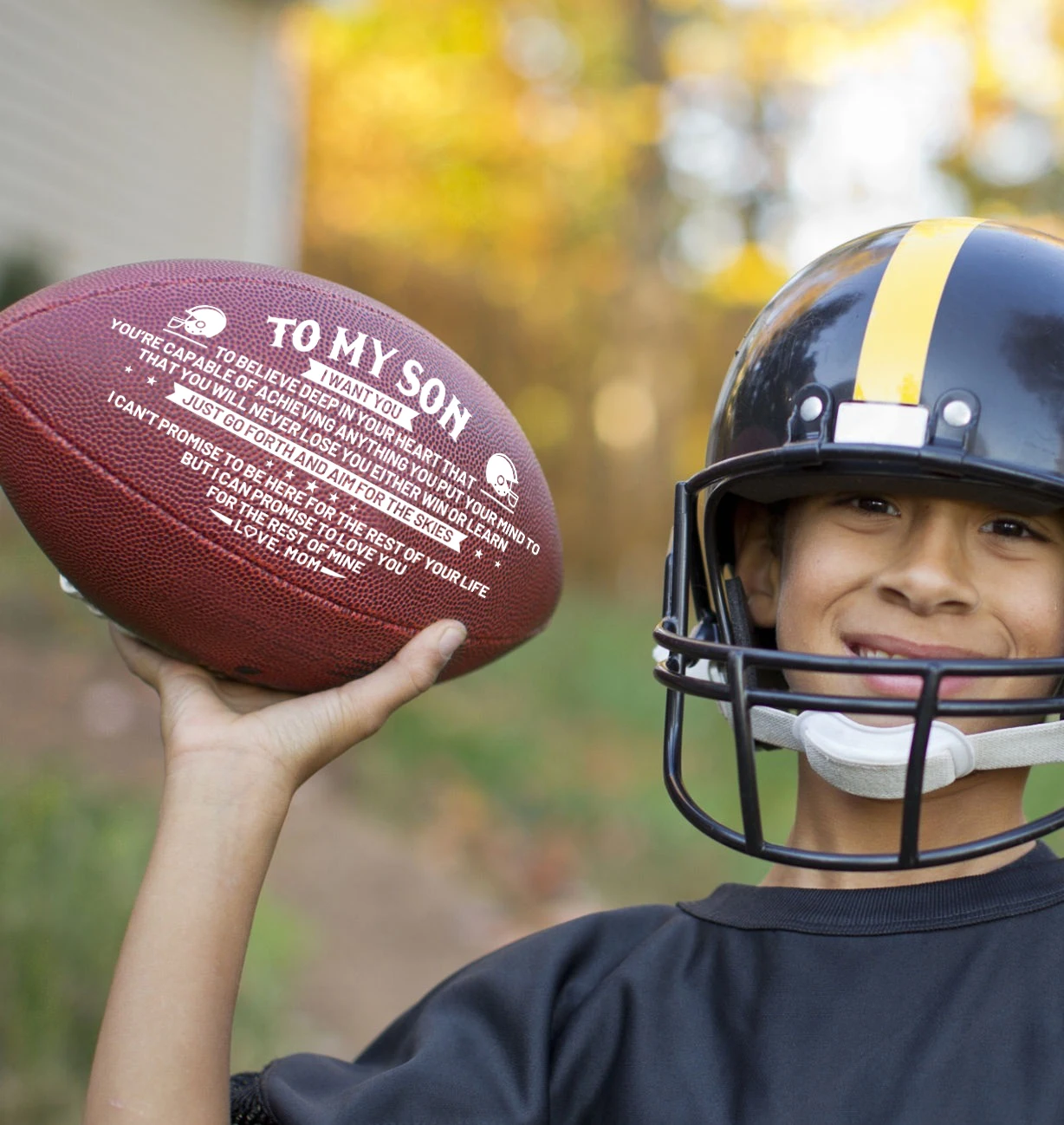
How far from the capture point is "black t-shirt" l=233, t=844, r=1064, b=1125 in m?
1.48

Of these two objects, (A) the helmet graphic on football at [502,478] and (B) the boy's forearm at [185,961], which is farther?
(A) the helmet graphic on football at [502,478]

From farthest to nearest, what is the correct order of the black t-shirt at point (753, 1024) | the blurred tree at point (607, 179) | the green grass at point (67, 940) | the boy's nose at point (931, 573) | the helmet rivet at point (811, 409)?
the blurred tree at point (607, 179) < the green grass at point (67, 940) < the helmet rivet at point (811, 409) < the boy's nose at point (931, 573) < the black t-shirt at point (753, 1024)

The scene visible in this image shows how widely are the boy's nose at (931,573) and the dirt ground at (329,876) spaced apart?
242 centimetres

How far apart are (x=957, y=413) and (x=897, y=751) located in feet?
1.37

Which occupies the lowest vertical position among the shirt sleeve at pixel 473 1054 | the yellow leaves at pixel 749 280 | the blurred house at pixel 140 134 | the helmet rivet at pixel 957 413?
the shirt sleeve at pixel 473 1054

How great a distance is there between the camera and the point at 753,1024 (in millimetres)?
1597

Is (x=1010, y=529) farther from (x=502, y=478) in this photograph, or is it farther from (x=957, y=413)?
(x=502, y=478)

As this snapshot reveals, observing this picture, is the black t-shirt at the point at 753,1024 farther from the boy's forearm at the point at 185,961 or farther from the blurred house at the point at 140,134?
the blurred house at the point at 140,134

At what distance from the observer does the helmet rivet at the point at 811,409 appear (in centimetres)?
181

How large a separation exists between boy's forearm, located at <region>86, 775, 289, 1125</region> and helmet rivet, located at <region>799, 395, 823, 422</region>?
812mm

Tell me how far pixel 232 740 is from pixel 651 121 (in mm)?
10438

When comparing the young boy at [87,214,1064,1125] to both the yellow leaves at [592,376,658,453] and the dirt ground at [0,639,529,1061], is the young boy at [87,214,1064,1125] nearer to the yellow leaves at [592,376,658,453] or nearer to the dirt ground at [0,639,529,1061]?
the dirt ground at [0,639,529,1061]

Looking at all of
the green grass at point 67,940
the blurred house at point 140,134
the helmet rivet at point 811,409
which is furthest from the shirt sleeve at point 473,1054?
the blurred house at point 140,134

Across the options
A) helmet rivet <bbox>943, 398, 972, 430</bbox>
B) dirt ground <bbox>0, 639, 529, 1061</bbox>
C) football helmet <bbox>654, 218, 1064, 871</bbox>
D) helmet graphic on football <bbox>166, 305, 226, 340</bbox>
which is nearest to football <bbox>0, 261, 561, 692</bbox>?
helmet graphic on football <bbox>166, 305, 226, 340</bbox>
